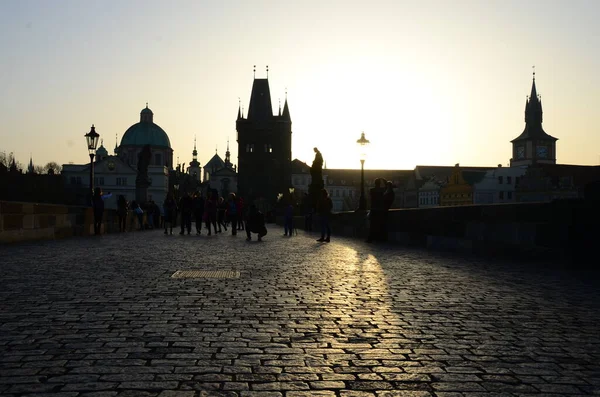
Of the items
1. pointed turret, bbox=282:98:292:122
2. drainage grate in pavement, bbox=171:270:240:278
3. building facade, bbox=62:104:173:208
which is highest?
pointed turret, bbox=282:98:292:122

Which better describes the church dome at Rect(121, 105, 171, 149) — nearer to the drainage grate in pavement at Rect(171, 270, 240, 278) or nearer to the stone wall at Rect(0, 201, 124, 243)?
the stone wall at Rect(0, 201, 124, 243)

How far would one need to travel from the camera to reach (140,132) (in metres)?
152

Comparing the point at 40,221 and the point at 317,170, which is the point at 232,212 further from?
the point at 317,170

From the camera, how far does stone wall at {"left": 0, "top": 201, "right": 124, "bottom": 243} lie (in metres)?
17.4

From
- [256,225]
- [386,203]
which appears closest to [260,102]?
[256,225]

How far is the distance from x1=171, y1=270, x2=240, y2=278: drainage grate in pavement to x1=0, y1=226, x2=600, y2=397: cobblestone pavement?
195mm

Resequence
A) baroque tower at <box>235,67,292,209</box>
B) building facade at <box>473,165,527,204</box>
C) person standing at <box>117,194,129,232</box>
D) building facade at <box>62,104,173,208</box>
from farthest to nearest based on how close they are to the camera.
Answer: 1. building facade at <box>62,104,173,208</box>
2. building facade at <box>473,165,527,204</box>
3. baroque tower at <box>235,67,292,209</box>
4. person standing at <box>117,194,129,232</box>

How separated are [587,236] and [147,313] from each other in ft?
22.7

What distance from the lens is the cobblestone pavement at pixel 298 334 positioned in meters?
4.18

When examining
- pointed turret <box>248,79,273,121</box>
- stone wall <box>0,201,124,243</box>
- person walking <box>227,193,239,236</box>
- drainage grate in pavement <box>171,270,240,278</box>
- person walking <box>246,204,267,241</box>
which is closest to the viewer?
drainage grate in pavement <box>171,270,240,278</box>

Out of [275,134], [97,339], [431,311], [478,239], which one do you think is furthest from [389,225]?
[275,134]

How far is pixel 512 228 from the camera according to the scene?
12.7m

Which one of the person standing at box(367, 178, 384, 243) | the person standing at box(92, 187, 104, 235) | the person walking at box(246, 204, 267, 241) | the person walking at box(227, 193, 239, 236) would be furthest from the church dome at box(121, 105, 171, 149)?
the person standing at box(367, 178, 384, 243)

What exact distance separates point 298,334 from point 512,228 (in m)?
7.92
